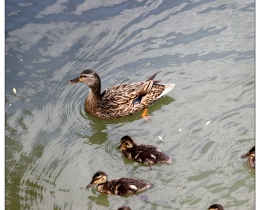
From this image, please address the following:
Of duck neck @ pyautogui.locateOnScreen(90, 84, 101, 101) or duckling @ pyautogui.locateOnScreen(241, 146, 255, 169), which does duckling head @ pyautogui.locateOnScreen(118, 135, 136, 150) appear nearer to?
duck neck @ pyautogui.locateOnScreen(90, 84, 101, 101)

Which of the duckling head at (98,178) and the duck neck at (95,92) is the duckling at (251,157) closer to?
the duckling head at (98,178)

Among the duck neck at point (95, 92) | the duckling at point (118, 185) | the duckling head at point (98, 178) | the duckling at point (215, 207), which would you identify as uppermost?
the duck neck at point (95, 92)

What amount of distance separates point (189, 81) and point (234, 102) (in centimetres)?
84

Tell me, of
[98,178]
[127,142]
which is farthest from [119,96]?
[98,178]

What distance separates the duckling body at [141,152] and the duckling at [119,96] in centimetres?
96

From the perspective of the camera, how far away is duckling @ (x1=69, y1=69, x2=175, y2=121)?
6887mm

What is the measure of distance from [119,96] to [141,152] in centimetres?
134

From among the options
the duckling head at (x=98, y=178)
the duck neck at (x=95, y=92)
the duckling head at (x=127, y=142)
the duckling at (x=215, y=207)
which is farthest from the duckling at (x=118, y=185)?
the duck neck at (x=95, y=92)

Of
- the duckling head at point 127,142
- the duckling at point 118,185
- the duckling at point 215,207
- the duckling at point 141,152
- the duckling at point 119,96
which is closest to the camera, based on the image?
the duckling at point 215,207

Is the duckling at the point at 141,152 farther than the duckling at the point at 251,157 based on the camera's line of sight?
Yes

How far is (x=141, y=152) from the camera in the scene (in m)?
5.82

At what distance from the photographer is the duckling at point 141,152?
572cm

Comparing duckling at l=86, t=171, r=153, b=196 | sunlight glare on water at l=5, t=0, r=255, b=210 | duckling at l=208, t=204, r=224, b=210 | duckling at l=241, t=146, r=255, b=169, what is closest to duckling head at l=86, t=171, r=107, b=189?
duckling at l=86, t=171, r=153, b=196

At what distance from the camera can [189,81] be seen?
23.1 feet
